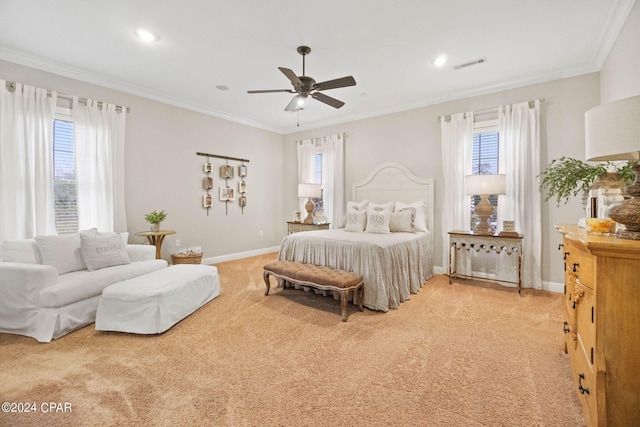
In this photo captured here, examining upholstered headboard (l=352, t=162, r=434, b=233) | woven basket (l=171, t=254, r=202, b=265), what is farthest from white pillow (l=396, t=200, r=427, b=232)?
woven basket (l=171, t=254, r=202, b=265)

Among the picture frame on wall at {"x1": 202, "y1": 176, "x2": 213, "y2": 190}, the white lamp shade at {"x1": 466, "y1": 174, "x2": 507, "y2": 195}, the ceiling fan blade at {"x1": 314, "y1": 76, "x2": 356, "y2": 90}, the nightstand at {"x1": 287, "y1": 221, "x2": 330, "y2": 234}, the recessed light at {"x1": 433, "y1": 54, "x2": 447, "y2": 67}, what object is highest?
the recessed light at {"x1": 433, "y1": 54, "x2": 447, "y2": 67}

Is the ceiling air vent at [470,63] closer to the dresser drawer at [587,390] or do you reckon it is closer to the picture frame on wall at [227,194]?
the dresser drawer at [587,390]

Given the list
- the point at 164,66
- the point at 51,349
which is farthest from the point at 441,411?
the point at 164,66

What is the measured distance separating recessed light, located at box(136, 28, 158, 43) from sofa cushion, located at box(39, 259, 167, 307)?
2.46 m

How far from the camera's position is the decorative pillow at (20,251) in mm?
2785

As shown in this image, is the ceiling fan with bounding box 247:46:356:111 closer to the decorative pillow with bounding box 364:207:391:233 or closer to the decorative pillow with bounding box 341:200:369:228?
the decorative pillow with bounding box 364:207:391:233

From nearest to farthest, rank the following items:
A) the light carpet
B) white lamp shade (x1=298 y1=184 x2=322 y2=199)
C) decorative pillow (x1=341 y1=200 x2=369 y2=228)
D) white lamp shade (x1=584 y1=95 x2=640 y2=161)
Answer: white lamp shade (x1=584 y1=95 x2=640 y2=161) → the light carpet → decorative pillow (x1=341 y1=200 x2=369 y2=228) → white lamp shade (x1=298 y1=184 x2=322 y2=199)

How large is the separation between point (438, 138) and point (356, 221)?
1.95 meters

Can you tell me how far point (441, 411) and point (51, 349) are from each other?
2951 mm

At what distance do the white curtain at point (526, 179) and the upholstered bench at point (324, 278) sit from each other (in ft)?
8.30

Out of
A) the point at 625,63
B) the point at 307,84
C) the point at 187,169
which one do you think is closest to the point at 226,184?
the point at 187,169

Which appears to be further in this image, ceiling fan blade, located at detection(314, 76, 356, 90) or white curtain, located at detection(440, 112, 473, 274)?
white curtain, located at detection(440, 112, 473, 274)

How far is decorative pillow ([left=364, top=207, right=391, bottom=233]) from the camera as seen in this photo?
418 cm

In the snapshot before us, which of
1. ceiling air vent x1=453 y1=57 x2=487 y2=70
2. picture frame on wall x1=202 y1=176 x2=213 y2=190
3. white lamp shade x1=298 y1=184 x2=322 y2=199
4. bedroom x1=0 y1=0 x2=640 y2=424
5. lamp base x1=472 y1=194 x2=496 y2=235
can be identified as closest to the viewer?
ceiling air vent x1=453 y1=57 x2=487 y2=70
